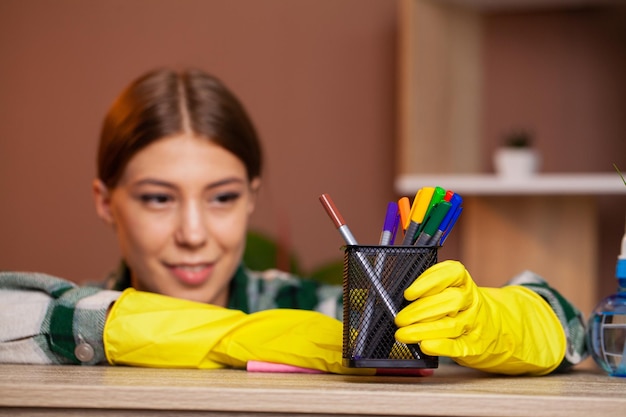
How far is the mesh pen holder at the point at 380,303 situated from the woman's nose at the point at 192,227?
642 mm

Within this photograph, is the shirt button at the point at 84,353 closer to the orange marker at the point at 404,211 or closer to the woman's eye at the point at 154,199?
the orange marker at the point at 404,211

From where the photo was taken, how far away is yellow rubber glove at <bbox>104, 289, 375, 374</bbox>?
95 centimetres

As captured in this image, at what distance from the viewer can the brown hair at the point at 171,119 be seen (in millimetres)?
1479

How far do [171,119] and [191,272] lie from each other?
0.26 m

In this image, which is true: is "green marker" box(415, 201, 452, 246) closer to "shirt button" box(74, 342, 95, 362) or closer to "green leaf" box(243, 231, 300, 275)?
"shirt button" box(74, 342, 95, 362)

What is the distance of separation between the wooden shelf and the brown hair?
827mm

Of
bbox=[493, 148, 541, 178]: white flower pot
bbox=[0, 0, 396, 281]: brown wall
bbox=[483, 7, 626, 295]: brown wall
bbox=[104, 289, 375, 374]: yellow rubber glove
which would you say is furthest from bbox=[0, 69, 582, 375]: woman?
bbox=[483, 7, 626, 295]: brown wall

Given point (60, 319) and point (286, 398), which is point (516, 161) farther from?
point (286, 398)

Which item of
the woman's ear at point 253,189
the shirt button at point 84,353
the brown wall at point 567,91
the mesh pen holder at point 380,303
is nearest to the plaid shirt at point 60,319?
the shirt button at point 84,353

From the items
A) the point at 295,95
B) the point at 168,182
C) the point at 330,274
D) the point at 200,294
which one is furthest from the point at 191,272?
the point at 295,95

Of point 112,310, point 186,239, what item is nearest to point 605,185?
point 186,239

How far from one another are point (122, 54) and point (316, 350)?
2.20 meters

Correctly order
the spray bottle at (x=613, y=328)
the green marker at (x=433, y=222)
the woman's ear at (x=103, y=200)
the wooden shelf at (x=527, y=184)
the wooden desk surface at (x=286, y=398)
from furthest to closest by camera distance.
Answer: the wooden shelf at (x=527, y=184)
the woman's ear at (x=103, y=200)
the spray bottle at (x=613, y=328)
the green marker at (x=433, y=222)
the wooden desk surface at (x=286, y=398)

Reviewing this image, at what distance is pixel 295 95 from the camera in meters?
2.86
